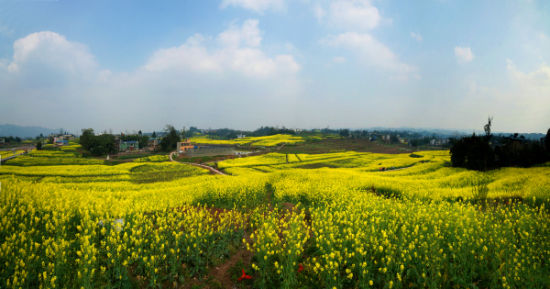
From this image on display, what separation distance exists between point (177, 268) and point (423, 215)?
844 cm

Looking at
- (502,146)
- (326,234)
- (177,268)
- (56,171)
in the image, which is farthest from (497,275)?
(56,171)

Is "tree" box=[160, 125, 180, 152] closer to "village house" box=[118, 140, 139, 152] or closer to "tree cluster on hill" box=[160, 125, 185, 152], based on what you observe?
"tree cluster on hill" box=[160, 125, 185, 152]

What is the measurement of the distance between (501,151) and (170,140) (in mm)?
71899

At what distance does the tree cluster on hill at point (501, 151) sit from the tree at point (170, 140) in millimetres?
68227

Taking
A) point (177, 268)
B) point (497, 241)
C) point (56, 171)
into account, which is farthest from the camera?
point (56, 171)

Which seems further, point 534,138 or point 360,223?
point 534,138

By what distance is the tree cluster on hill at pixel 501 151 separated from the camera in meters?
19.5

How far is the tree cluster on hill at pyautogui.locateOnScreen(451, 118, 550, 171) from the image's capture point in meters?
19.5

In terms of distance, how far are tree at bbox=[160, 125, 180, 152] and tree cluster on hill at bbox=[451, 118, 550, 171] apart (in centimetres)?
6823

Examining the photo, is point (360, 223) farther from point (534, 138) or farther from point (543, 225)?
point (534, 138)

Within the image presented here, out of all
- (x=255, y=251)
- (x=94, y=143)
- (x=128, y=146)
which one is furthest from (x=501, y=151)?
(x=128, y=146)

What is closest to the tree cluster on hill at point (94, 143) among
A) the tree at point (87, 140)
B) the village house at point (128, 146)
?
the tree at point (87, 140)

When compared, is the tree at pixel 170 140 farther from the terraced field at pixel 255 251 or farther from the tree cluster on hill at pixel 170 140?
the terraced field at pixel 255 251

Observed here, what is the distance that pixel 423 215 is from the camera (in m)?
7.81
